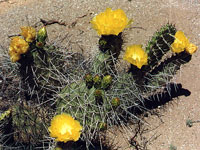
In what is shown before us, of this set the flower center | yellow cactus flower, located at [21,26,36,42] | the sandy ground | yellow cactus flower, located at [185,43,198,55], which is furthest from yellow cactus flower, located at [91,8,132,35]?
the sandy ground

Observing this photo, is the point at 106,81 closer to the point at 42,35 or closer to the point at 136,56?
the point at 136,56

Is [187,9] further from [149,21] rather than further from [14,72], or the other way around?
[14,72]

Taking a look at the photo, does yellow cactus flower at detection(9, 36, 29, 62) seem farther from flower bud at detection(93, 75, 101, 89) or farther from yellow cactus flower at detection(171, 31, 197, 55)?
yellow cactus flower at detection(171, 31, 197, 55)

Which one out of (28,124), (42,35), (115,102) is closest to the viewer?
(42,35)

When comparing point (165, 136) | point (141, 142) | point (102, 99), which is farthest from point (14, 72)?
point (165, 136)

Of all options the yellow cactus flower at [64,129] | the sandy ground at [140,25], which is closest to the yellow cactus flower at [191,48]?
the sandy ground at [140,25]

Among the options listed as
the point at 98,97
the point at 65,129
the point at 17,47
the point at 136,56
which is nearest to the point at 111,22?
Answer: the point at 136,56
